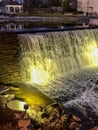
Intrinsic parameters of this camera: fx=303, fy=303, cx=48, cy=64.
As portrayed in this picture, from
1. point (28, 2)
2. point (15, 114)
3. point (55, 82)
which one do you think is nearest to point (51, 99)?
point (55, 82)

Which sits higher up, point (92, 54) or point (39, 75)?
point (92, 54)

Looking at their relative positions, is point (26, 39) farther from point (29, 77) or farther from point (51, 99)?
point (51, 99)

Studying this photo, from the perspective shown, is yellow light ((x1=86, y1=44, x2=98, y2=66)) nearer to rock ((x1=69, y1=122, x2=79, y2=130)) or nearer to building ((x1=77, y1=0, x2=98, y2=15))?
rock ((x1=69, y1=122, x2=79, y2=130))

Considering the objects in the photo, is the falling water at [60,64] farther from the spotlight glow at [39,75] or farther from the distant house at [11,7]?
the distant house at [11,7]

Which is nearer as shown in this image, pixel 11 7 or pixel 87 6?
pixel 87 6

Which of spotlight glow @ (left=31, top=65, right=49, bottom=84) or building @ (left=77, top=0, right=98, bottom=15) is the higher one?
building @ (left=77, top=0, right=98, bottom=15)

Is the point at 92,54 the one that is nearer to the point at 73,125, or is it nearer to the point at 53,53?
the point at 53,53

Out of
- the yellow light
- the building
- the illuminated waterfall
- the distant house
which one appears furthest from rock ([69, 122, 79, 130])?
the distant house

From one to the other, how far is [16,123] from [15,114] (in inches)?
26.5

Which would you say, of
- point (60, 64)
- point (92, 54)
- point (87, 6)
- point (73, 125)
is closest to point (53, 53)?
point (60, 64)

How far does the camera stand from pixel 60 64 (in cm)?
1451

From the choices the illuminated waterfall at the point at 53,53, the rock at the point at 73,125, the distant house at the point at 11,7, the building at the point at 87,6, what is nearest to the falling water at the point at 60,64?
the illuminated waterfall at the point at 53,53

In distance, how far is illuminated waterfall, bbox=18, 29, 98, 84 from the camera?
43.7 ft

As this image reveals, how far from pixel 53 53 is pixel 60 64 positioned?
629mm
